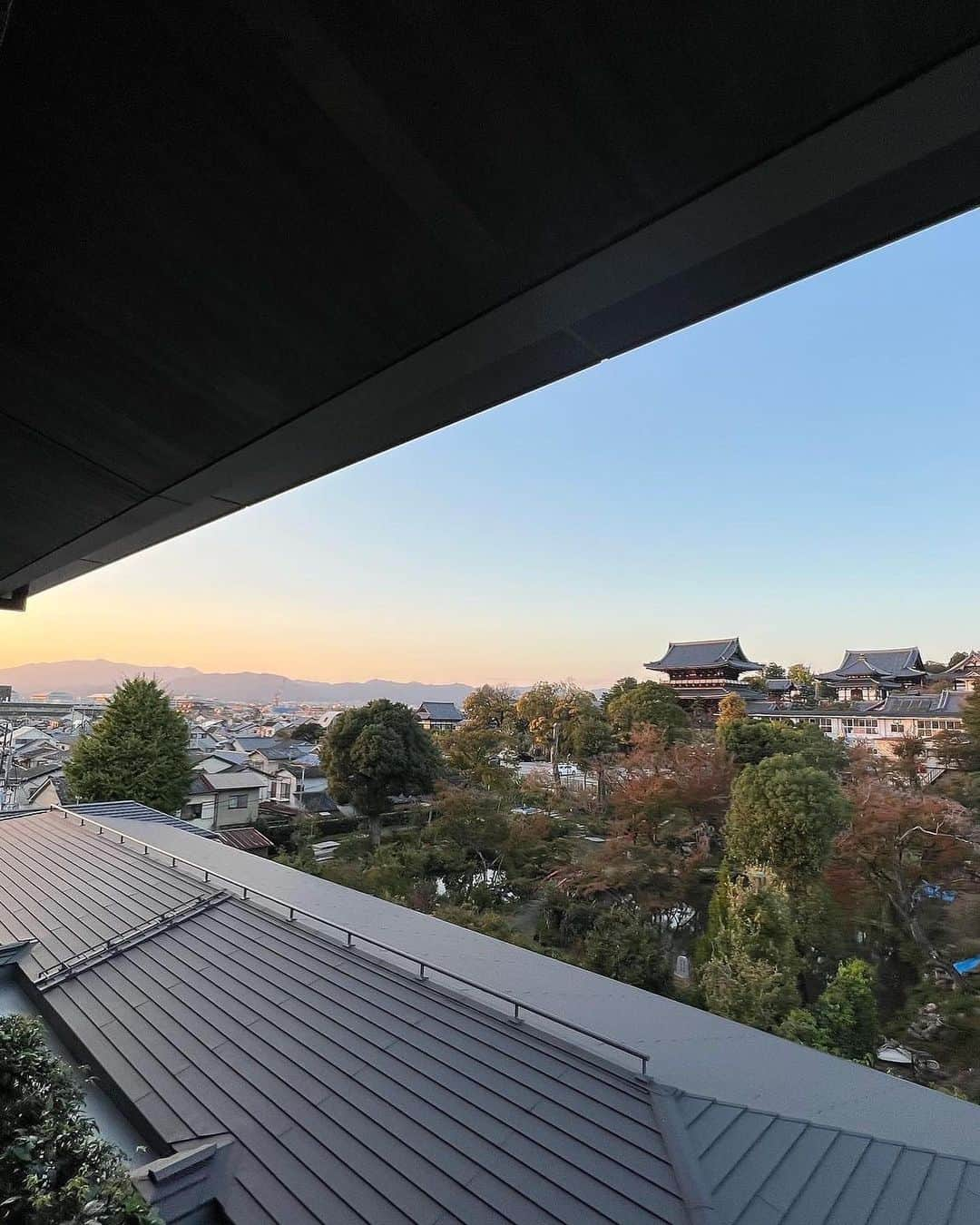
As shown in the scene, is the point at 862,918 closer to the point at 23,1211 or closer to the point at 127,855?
the point at 23,1211

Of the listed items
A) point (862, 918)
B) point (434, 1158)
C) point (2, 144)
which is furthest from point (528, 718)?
point (2, 144)

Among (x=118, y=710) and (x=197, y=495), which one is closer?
(x=197, y=495)

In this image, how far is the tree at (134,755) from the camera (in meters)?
10.5

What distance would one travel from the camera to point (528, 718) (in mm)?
14312

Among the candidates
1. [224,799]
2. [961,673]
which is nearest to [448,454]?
[224,799]

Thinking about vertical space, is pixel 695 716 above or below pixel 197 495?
below

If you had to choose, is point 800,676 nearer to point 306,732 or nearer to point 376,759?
point 376,759

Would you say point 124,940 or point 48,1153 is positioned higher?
point 48,1153

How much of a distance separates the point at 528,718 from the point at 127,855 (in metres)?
9.55

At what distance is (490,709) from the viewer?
48.3 ft

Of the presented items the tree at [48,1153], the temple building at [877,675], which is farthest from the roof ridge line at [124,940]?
the temple building at [877,675]

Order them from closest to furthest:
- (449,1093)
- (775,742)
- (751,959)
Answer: (449,1093) → (751,959) → (775,742)

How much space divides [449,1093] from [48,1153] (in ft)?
4.83

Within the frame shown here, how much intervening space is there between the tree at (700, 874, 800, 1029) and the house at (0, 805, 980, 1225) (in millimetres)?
2799
